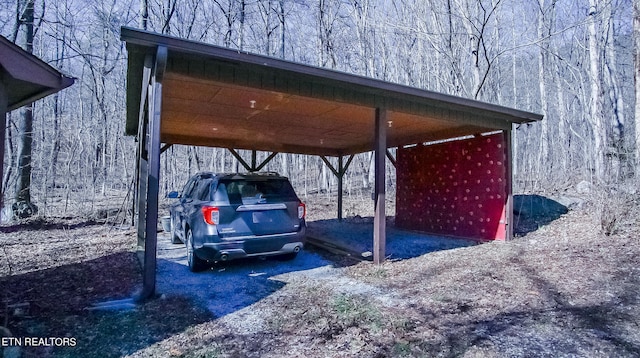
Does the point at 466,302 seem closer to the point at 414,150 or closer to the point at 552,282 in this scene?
the point at 552,282

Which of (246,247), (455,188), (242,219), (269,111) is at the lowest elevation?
(246,247)

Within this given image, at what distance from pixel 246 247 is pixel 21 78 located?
119 inches

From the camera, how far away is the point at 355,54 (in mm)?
17531

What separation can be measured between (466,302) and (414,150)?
20.7 feet

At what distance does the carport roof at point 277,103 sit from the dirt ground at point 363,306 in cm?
253

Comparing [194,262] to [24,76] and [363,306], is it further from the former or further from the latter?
[24,76]

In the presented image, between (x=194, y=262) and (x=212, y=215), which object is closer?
(x=212, y=215)

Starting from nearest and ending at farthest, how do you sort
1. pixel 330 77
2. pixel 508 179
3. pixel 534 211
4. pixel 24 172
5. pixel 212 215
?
pixel 330 77 < pixel 212 215 < pixel 508 179 < pixel 534 211 < pixel 24 172

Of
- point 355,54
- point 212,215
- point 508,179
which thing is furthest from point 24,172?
point 355,54

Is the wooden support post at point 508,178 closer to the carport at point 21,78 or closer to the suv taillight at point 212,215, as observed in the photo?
the suv taillight at point 212,215

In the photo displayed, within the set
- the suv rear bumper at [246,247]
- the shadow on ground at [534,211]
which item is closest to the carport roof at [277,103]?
the suv rear bumper at [246,247]

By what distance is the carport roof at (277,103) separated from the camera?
409cm

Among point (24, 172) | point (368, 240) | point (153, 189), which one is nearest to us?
point (153, 189)

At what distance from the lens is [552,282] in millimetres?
4047
